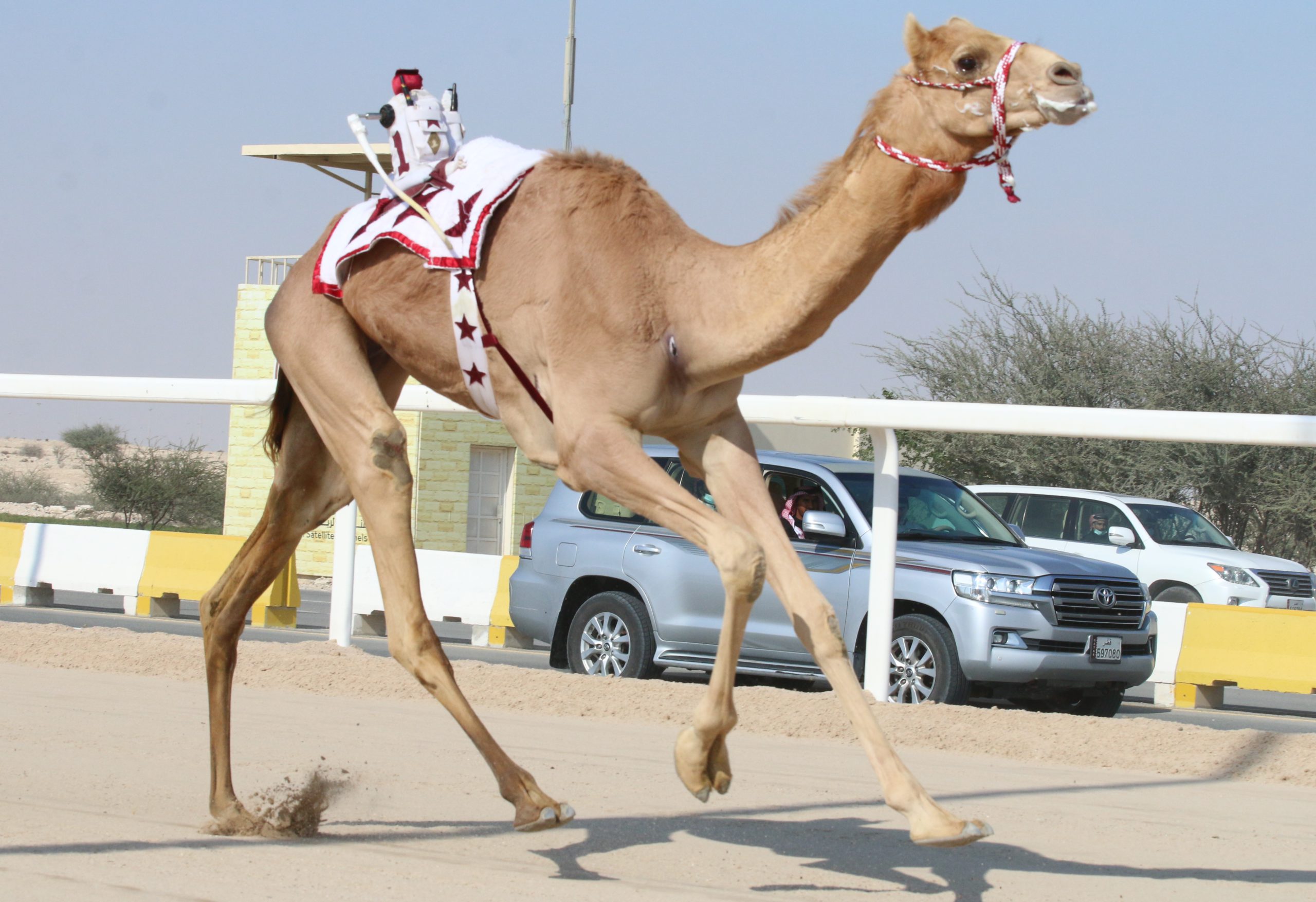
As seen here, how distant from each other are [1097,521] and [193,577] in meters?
11.0

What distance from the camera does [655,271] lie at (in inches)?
209

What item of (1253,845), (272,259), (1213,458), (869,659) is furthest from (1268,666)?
(272,259)

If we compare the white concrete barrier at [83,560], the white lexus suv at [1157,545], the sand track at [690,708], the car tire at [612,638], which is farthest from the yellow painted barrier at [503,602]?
the white lexus suv at [1157,545]

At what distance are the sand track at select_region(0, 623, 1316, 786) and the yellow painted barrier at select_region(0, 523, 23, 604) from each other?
→ 353 inches

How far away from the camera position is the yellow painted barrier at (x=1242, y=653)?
13.8 m

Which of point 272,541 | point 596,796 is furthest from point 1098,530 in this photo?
point 272,541

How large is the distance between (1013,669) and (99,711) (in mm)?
6434

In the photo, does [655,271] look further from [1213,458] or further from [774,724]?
[1213,458]

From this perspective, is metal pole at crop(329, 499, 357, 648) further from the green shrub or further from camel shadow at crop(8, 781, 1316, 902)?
the green shrub

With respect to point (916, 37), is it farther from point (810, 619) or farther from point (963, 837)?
point (963, 837)

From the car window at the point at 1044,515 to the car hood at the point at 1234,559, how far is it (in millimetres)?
1211

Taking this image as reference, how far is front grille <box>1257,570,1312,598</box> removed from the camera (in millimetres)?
19016

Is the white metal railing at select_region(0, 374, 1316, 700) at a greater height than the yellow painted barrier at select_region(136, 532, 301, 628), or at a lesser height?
greater

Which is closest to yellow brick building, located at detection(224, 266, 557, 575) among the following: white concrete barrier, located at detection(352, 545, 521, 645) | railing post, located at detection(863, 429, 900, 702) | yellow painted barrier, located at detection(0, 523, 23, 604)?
yellow painted barrier, located at detection(0, 523, 23, 604)
